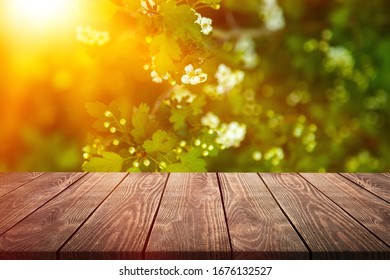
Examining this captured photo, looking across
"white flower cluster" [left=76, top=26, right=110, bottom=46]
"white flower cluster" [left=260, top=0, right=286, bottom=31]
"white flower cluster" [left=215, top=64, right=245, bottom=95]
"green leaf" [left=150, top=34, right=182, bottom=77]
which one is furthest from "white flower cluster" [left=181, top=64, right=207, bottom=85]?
"white flower cluster" [left=260, top=0, right=286, bottom=31]

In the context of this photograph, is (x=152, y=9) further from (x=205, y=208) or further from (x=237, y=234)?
(x=237, y=234)

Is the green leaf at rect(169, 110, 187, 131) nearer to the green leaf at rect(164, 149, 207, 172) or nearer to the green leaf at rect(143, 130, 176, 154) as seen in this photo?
the green leaf at rect(164, 149, 207, 172)

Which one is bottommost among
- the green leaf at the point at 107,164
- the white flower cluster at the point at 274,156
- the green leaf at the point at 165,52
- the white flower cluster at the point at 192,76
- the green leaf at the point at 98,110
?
the white flower cluster at the point at 274,156

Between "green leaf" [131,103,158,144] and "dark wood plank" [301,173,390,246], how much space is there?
551 mm

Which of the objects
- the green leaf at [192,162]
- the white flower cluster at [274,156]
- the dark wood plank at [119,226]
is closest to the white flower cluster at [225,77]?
the white flower cluster at [274,156]

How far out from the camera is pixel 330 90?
4.68 m

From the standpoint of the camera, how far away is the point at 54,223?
5.94 feet

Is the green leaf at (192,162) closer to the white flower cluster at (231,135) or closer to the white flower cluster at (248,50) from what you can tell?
the white flower cluster at (231,135)

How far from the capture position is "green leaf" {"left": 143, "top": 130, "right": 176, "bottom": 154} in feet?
7.70

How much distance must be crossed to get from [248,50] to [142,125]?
82.4 inches

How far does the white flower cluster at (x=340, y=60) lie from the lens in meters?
4.54

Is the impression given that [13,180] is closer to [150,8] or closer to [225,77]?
[150,8]

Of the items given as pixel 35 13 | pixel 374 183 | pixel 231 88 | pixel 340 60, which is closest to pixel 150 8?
pixel 374 183
